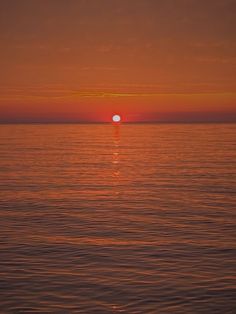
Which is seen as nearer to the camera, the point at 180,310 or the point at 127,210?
the point at 180,310

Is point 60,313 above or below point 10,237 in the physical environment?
below

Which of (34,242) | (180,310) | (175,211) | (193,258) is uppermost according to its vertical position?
(175,211)

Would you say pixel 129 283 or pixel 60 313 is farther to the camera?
pixel 129 283

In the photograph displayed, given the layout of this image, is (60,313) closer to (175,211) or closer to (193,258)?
(193,258)

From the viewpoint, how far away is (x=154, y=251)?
1680 centimetres

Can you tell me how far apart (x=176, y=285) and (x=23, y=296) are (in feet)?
15.2

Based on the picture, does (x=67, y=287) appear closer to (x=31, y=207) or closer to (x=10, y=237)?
(x=10, y=237)

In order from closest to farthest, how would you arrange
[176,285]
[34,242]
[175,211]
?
[176,285], [34,242], [175,211]

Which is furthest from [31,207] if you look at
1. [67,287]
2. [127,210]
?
[67,287]

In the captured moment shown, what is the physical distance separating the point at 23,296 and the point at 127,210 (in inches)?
526

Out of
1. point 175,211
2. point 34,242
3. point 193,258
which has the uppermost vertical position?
point 175,211

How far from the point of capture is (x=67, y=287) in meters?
13.0

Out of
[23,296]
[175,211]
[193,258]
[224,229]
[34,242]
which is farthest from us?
[175,211]

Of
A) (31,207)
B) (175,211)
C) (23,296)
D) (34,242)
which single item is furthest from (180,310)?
(31,207)
